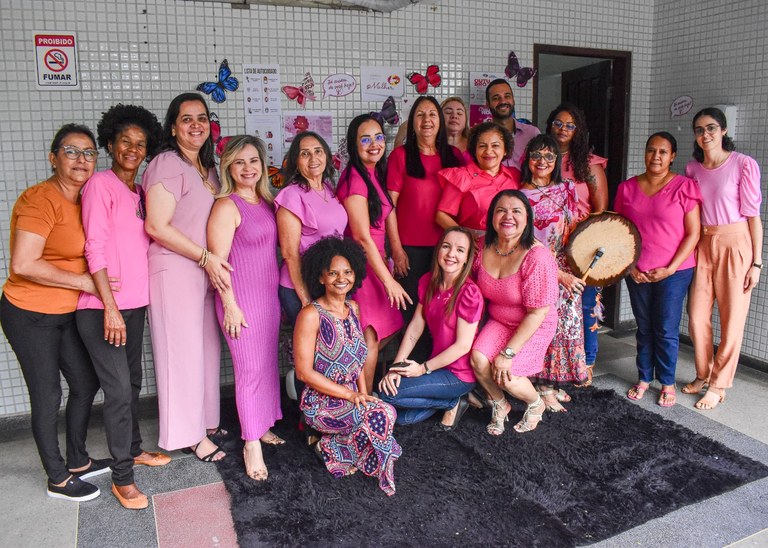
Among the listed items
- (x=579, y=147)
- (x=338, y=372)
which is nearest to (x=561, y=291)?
(x=579, y=147)

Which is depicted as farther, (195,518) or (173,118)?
(173,118)

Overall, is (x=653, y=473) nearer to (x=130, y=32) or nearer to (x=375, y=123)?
(x=375, y=123)

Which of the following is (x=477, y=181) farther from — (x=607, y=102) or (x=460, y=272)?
(x=607, y=102)

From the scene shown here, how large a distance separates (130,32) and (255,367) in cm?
184

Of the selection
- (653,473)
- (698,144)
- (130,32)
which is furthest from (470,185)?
(130,32)

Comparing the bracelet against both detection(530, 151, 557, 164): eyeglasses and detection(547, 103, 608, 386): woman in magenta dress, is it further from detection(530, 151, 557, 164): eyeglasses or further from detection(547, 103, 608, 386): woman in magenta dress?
detection(547, 103, 608, 386): woman in magenta dress

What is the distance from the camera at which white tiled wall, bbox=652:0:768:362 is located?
378 centimetres

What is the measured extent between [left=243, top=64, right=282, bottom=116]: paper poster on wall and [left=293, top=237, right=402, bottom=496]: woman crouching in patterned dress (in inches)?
46.0

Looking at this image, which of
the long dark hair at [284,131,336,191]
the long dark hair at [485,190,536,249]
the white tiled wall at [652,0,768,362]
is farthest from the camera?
the white tiled wall at [652,0,768,362]

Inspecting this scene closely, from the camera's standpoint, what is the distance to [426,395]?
119 inches

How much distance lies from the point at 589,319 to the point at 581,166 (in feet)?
2.82

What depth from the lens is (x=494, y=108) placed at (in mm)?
3607

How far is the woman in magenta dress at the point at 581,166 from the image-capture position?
3326 mm

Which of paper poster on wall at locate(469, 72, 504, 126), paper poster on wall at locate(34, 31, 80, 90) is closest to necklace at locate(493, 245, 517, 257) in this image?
paper poster on wall at locate(469, 72, 504, 126)
